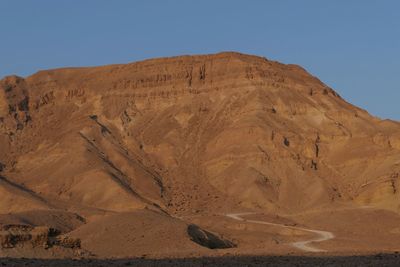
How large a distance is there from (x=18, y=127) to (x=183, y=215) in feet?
124

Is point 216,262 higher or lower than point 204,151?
lower

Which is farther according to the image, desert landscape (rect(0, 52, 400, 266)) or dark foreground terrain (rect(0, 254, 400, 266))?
desert landscape (rect(0, 52, 400, 266))

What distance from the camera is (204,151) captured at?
103 metres

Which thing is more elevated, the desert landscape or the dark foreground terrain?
the desert landscape

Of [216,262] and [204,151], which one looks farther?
[204,151]

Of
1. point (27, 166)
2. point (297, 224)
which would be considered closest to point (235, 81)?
point (27, 166)

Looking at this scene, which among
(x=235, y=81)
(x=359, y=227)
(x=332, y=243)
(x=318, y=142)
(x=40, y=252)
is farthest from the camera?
(x=235, y=81)

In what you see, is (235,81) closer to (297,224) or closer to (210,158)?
(210,158)

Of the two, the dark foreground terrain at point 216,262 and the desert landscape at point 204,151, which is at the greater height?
the desert landscape at point 204,151

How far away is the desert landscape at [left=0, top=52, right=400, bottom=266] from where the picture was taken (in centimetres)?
7988

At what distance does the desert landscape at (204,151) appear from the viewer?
7988 cm

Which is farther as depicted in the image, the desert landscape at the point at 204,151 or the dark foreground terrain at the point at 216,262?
the desert landscape at the point at 204,151

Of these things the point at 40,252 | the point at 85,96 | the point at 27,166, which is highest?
the point at 85,96

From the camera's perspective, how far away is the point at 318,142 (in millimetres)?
99500
